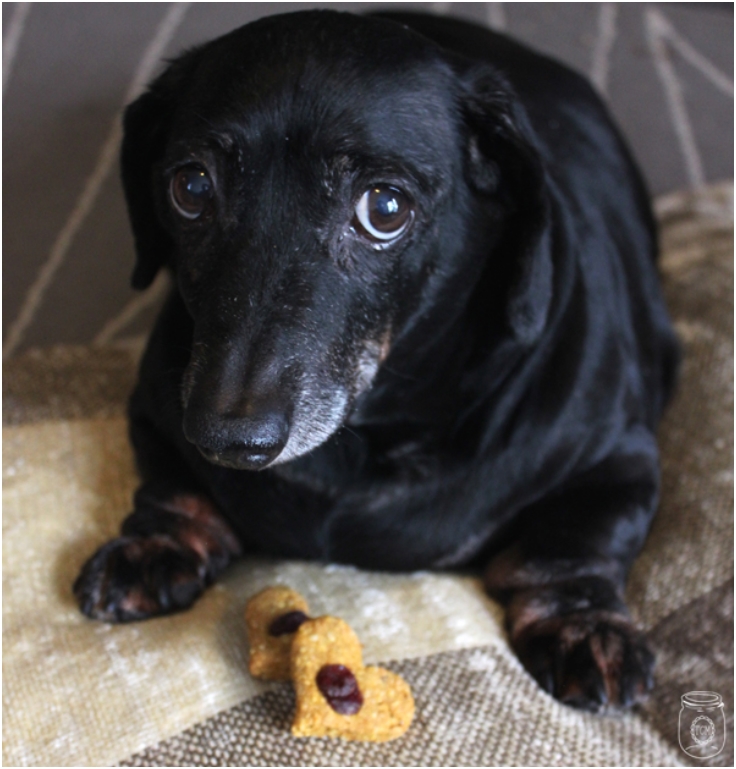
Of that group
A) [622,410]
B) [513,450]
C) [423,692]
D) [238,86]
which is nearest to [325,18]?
[238,86]

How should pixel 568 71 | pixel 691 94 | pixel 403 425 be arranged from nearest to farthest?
1. pixel 403 425
2. pixel 568 71
3. pixel 691 94

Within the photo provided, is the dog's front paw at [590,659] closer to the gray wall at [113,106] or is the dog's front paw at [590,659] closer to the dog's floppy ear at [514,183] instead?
the dog's floppy ear at [514,183]

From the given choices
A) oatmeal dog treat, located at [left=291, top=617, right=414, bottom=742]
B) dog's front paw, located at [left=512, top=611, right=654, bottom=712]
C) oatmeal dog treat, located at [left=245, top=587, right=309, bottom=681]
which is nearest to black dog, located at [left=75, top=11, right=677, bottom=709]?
dog's front paw, located at [left=512, top=611, right=654, bottom=712]

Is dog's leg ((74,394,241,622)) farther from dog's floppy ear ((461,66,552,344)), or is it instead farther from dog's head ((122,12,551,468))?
dog's floppy ear ((461,66,552,344))

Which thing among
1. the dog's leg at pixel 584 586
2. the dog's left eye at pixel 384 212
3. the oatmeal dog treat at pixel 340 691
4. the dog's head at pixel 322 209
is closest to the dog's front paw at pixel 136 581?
the oatmeal dog treat at pixel 340 691

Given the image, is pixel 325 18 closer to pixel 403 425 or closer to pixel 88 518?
pixel 403 425

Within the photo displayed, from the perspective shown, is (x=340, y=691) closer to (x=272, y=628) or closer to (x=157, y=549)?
(x=272, y=628)
